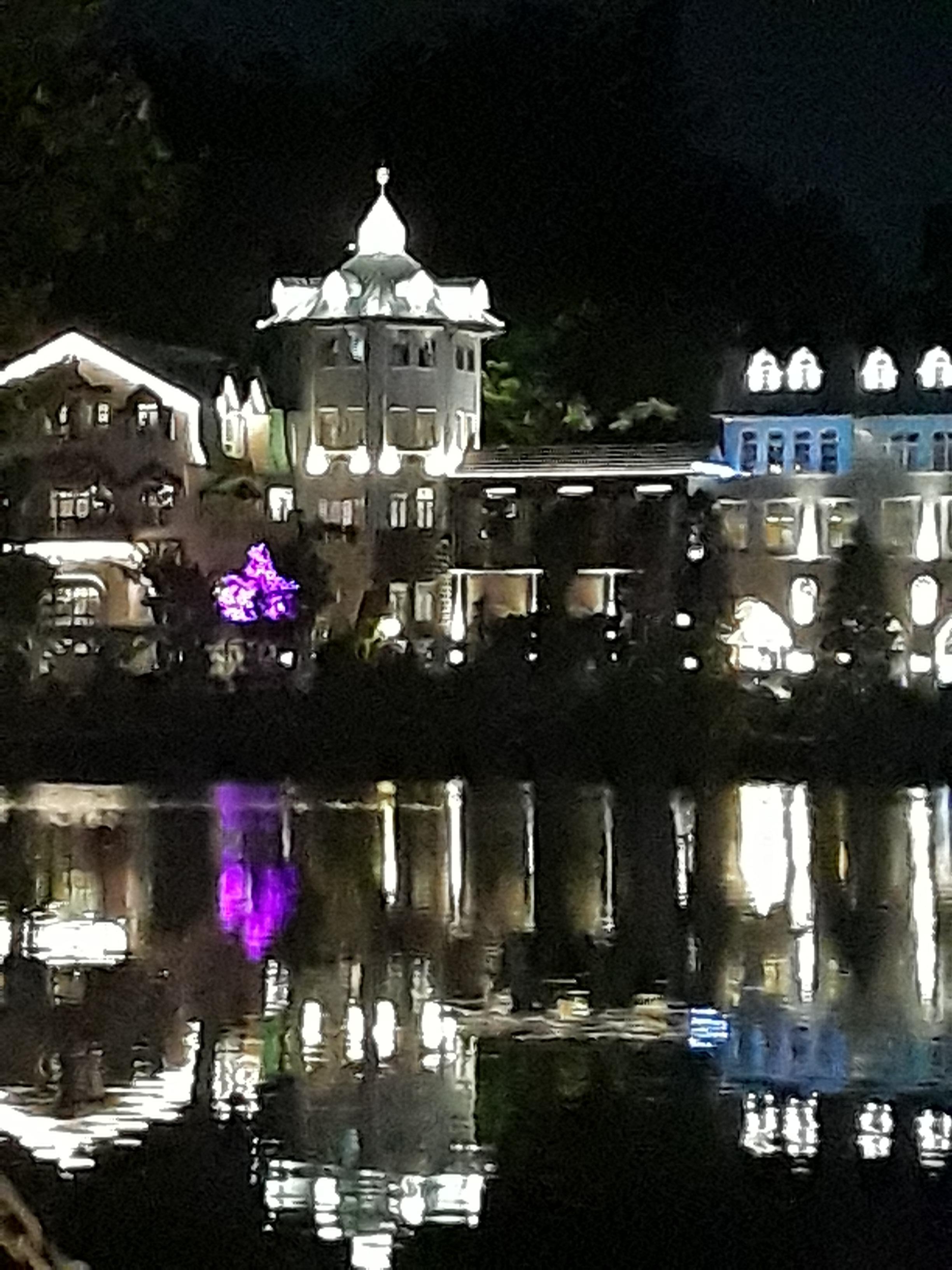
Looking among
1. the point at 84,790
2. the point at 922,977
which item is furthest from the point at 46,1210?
the point at 84,790

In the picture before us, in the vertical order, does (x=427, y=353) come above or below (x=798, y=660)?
above

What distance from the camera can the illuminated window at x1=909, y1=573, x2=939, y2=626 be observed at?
3878cm

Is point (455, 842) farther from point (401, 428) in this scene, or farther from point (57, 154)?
point (401, 428)

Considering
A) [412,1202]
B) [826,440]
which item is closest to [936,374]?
[826,440]

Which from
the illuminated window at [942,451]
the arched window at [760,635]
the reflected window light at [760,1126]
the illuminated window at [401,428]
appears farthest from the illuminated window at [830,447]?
the reflected window light at [760,1126]

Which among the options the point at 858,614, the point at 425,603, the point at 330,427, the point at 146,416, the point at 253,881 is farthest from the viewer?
the point at 330,427

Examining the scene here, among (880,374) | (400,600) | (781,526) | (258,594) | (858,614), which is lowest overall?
(858,614)

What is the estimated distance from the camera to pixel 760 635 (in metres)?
38.6

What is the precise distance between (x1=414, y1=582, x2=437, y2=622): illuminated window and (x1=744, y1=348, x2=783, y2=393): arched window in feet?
21.3

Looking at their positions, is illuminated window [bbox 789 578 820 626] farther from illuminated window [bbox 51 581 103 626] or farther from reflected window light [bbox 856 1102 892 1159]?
reflected window light [bbox 856 1102 892 1159]

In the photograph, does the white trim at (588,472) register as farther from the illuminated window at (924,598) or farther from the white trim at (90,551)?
the white trim at (90,551)

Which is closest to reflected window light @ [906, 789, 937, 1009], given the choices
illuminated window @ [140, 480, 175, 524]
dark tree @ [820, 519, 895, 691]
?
dark tree @ [820, 519, 895, 691]

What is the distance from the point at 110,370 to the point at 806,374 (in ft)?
36.2

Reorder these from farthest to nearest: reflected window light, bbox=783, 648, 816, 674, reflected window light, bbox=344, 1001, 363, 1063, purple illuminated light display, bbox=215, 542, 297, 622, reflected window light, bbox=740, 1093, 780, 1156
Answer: reflected window light, bbox=783, 648, 816, 674 < purple illuminated light display, bbox=215, 542, 297, 622 < reflected window light, bbox=344, 1001, 363, 1063 < reflected window light, bbox=740, 1093, 780, 1156
